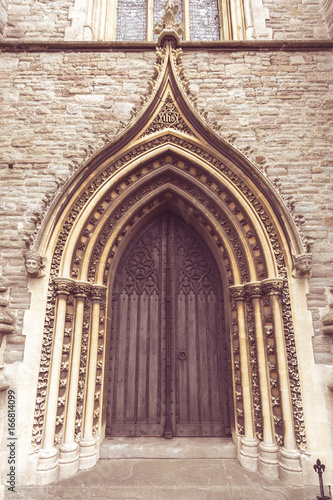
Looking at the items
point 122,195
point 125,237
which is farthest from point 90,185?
point 125,237

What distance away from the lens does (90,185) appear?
14.9 ft

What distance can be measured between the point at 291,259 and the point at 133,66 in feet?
13.9

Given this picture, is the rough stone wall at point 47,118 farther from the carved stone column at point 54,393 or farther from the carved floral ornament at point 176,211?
the carved stone column at point 54,393

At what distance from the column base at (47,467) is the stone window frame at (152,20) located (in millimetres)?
6851

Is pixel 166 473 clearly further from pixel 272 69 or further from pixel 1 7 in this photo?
pixel 1 7

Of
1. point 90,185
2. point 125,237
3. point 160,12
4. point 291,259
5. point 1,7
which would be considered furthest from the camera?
point 160,12

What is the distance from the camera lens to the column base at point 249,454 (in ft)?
12.2

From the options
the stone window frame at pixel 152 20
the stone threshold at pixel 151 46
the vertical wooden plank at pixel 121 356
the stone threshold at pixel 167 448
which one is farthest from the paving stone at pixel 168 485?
the stone window frame at pixel 152 20

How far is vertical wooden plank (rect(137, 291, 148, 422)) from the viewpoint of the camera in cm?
447

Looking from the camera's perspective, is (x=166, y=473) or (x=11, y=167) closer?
(x=166, y=473)

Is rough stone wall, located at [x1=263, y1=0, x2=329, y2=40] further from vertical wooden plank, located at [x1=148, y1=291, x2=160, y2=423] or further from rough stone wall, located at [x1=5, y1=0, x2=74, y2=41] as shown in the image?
vertical wooden plank, located at [x1=148, y1=291, x2=160, y2=423]

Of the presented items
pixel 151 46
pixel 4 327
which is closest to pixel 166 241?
pixel 4 327

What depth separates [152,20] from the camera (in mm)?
6574

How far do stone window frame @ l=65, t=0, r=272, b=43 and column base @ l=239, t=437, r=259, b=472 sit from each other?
6.74m
